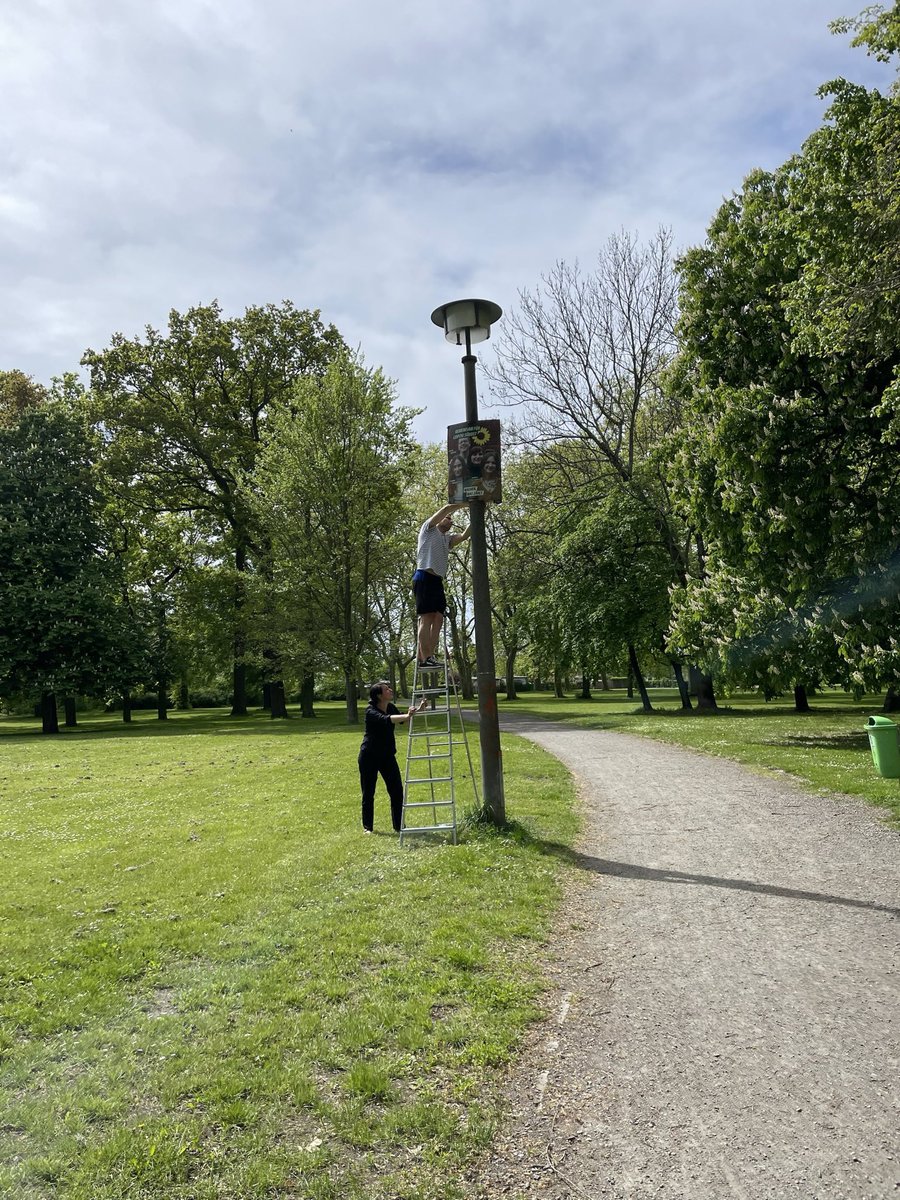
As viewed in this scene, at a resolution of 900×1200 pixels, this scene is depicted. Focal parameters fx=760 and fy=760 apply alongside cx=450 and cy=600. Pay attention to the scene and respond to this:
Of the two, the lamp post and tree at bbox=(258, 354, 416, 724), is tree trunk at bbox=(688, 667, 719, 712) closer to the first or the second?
tree at bbox=(258, 354, 416, 724)

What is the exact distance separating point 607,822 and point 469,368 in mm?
5909

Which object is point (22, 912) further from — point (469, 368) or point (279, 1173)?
point (469, 368)

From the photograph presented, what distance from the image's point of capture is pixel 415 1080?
12.0 ft

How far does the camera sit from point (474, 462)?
28.9ft

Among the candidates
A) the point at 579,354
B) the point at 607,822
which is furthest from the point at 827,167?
the point at 579,354

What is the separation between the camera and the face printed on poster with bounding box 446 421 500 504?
878 centimetres

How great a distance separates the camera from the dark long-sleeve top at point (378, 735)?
9.32m

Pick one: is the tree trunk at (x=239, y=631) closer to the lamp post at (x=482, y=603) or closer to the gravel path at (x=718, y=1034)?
the lamp post at (x=482, y=603)

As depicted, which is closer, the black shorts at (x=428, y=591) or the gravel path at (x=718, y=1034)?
the gravel path at (x=718, y=1034)

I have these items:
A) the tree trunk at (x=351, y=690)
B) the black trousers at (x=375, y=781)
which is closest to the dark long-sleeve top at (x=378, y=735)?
the black trousers at (x=375, y=781)

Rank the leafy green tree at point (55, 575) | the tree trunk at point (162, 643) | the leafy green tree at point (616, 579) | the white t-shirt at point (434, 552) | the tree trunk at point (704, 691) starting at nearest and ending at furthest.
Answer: the white t-shirt at point (434, 552), the leafy green tree at point (616, 579), the tree trunk at point (704, 691), the leafy green tree at point (55, 575), the tree trunk at point (162, 643)

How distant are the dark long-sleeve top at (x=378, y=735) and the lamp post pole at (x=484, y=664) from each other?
47.4 inches

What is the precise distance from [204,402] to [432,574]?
102 ft

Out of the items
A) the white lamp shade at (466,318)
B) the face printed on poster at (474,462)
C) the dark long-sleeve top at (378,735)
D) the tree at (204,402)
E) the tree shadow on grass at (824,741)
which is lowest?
the tree shadow on grass at (824,741)
